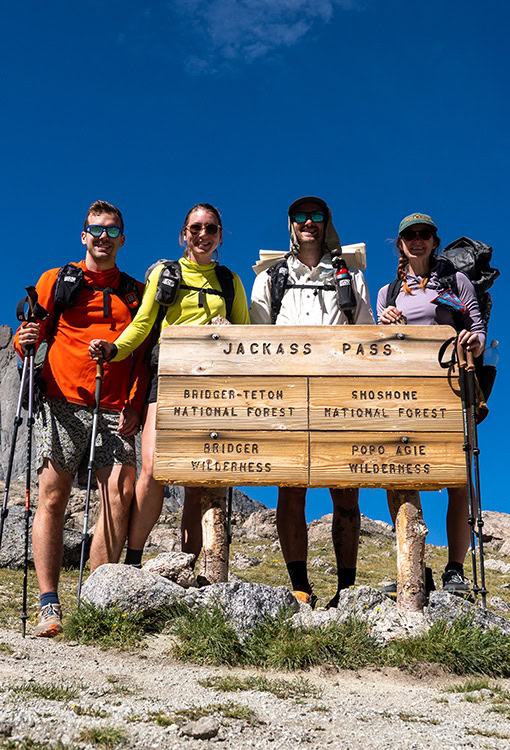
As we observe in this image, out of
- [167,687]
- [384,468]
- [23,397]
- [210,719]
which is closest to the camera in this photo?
[210,719]

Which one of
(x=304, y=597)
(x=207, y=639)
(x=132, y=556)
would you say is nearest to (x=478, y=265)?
(x=304, y=597)

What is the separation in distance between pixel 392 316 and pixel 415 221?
115 cm

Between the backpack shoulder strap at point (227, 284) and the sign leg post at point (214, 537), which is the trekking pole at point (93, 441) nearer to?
the sign leg post at point (214, 537)

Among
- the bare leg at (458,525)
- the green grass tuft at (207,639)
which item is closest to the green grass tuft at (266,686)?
the green grass tuft at (207,639)

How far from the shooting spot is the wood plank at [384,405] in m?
7.52

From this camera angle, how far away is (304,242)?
8.19m

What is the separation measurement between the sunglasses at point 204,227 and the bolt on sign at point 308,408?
1.15 meters

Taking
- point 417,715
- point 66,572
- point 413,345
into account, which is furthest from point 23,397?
point 66,572

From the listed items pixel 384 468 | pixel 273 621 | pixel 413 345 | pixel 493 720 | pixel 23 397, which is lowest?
pixel 493 720

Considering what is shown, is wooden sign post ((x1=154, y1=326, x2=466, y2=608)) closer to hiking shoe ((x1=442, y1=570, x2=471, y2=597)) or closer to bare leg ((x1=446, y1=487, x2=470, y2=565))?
bare leg ((x1=446, y1=487, x2=470, y2=565))

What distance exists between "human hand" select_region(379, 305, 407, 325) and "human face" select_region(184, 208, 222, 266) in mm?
2036

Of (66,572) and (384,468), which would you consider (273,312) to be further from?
(66,572)

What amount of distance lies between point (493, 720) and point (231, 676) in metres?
1.99

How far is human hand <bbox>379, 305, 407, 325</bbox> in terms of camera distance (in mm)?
7984
